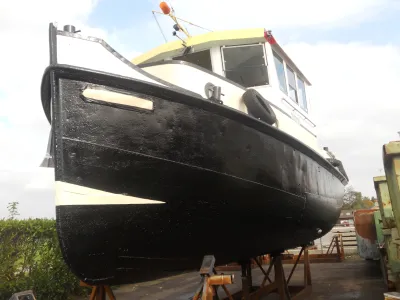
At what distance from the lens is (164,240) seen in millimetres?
2924

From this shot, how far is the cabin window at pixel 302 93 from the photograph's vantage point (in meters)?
6.07

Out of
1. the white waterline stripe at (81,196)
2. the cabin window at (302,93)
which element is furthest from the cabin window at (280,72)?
the white waterline stripe at (81,196)

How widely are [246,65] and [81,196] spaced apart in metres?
2.86

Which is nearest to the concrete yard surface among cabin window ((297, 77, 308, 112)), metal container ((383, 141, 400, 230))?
cabin window ((297, 77, 308, 112))

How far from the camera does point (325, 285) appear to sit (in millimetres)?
7410

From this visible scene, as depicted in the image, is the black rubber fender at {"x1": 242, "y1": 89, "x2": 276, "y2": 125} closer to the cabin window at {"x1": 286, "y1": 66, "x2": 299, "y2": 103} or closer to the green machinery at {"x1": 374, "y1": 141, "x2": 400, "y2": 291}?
the green machinery at {"x1": 374, "y1": 141, "x2": 400, "y2": 291}

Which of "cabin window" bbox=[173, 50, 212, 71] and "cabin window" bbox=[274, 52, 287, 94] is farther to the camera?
"cabin window" bbox=[274, 52, 287, 94]

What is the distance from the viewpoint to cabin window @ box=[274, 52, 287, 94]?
4.95 metres

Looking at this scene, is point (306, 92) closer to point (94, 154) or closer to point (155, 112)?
point (155, 112)

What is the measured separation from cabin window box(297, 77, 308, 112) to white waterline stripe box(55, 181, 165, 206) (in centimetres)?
418

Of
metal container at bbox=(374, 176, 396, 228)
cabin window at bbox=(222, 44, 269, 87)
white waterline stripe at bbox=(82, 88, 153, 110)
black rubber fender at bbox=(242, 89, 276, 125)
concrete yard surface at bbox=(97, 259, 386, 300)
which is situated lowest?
concrete yard surface at bbox=(97, 259, 386, 300)

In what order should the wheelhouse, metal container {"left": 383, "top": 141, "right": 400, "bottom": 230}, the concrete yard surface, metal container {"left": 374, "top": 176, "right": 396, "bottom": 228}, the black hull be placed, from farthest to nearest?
the concrete yard surface, metal container {"left": 374, "top": 176, "right": 396, "bottom": 228}, the wheelhouse, the black hull, metal container {"left": 383, "top": 141, "right": 400, "bottom": 230}

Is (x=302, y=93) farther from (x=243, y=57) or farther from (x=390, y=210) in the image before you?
(x=390, y=210)

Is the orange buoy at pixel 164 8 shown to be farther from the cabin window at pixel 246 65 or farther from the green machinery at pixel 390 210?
the green machinery at pixel 390 210
